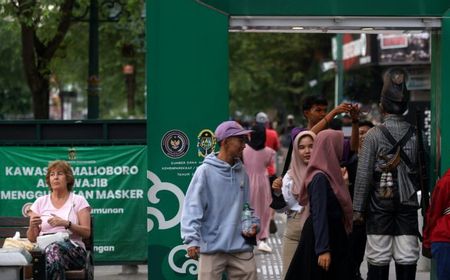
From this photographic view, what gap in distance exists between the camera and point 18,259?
8.23 metres

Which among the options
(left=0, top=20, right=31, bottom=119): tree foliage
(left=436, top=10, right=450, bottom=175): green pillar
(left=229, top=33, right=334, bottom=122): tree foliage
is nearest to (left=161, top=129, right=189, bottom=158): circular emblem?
(left=436, top=10, right=450, bottom=175): green pillar

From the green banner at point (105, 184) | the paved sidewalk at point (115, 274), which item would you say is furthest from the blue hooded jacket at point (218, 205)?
the paved sidewalk at point (115, 274)

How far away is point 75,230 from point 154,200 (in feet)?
2.52

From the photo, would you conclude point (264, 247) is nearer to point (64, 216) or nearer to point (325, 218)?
point (64, 216)

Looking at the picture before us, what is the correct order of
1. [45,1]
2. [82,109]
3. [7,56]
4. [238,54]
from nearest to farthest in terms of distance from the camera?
[45,1] → [7,56] → [238,54] → [82,109]

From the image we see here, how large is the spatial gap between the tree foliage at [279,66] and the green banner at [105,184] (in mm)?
24688

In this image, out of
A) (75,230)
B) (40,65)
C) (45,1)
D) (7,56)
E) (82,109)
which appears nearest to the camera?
(75,230)

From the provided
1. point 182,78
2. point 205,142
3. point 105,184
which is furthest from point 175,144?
point 105,184

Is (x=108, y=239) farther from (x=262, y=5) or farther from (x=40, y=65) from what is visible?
(x=40, y=65)

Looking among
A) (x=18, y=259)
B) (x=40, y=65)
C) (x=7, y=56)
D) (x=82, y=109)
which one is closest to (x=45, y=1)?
(x=40, y=65)

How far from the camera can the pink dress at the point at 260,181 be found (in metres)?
15.5

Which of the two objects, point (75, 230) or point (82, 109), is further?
point (82, 109)

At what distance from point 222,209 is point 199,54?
1902mm

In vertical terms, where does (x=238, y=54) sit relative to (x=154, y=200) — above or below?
above
